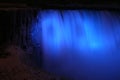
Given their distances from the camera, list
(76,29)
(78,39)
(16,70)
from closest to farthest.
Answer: (16,70) → (78,39) → (76,29)

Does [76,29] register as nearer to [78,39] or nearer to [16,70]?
[78,39]

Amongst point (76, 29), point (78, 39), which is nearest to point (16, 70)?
point (78, 39)

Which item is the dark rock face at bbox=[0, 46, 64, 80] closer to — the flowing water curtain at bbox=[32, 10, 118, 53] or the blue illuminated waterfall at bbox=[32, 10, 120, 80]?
the blue illuminated waterfall at bbox=[32, 10, 120, 80]

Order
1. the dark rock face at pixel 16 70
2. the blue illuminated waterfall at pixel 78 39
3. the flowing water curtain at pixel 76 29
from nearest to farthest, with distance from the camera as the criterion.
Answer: the dark rock face at pixel 16 70 → the blue illuminated waterfall at pixel 78 39 → the flowing water curtain at pixel 76 29

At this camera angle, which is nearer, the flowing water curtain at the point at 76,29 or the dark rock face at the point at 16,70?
the dark rock face at the point at 16,70

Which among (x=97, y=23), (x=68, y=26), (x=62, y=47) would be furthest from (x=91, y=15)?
(x=62, y=47)

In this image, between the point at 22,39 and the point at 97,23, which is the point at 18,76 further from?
the point at 97,23

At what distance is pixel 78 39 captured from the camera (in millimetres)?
6656

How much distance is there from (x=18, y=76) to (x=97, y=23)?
134 inches

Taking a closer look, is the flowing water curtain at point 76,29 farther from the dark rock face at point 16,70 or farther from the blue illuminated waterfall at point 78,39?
the dark rock face at point 16,70

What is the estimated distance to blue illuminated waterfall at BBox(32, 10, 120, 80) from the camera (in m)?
5.99

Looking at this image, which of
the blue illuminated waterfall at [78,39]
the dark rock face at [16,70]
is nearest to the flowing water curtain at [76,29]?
the blue illuminated waterfall at [78,39]

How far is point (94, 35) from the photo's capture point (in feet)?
22.9

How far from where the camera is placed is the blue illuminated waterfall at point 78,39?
19.7ft
